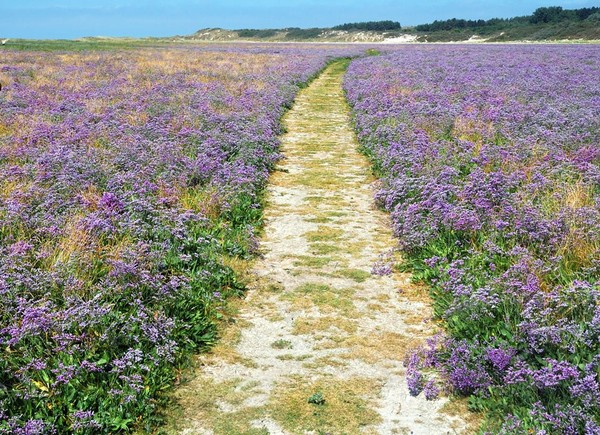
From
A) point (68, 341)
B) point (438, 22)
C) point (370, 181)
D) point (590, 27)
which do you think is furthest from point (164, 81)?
point (438, 22)

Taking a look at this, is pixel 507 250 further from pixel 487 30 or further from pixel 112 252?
pixel 487 30

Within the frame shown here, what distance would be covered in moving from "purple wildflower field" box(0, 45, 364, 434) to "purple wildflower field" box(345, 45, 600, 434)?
276 cm

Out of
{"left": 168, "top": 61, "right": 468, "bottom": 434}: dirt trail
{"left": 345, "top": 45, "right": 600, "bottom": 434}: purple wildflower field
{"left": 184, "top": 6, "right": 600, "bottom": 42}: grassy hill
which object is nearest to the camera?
{"left": 345, "top": 45, "right": 600, "bottom": 434}: purple wildflower field

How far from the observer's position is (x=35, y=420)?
174 inches

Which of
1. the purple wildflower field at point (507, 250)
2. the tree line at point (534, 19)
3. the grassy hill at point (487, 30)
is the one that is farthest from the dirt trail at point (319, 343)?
the tree line at point (534, 19)

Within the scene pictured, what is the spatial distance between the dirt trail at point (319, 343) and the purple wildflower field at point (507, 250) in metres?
0.41

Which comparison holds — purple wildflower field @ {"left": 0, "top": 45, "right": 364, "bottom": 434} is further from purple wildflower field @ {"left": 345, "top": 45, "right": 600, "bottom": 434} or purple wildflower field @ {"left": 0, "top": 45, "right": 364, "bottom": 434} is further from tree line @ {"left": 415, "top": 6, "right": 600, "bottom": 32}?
tree line @ {"left": 415, "top": 6, "right": 600, "bottom": 32}

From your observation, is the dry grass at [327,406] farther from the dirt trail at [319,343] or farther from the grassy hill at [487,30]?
the grassy hill at [487,30]

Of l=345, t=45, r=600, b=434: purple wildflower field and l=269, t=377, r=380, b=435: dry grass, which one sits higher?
l=345, t=45, r=600, b=434: purple wildflower field

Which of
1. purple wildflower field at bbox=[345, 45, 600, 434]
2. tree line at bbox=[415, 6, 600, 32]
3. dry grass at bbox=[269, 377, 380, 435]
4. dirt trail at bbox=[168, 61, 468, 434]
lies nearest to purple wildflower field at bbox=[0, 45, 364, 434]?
dirt trail at bbox=[168, 61, 468, 434]

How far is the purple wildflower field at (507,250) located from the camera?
4.78 m

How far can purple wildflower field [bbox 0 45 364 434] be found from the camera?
484 centimetres

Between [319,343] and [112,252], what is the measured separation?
109 inches

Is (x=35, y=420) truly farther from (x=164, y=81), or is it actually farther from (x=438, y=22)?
(x=438, y=22)
